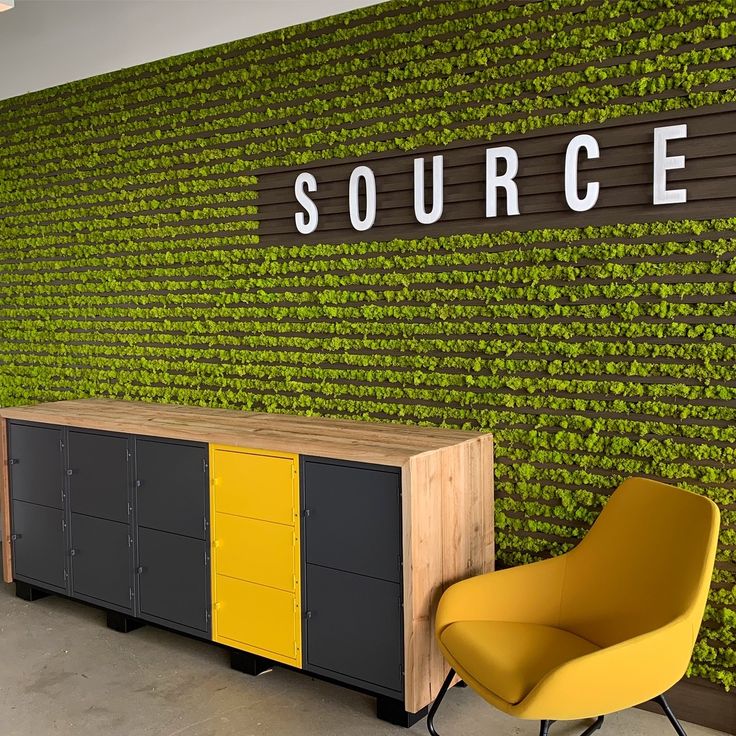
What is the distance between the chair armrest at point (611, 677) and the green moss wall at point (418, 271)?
69 centimetres

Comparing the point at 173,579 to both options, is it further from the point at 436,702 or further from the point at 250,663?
the point at 436,702

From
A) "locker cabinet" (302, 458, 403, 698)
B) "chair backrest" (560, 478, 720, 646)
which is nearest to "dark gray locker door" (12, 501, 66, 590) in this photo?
"locker cabinet" (302, 458, 403, 698)

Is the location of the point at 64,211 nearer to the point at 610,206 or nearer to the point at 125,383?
the point at 125,383

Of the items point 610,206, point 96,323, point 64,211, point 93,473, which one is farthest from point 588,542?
point 64,211

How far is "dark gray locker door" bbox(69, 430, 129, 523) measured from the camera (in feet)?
13.5

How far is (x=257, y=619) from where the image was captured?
11.8 ft

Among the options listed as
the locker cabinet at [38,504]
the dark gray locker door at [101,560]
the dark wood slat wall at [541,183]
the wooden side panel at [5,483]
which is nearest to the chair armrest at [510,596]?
the dark wood slat wall at [541,183]

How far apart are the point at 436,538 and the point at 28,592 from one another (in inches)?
105

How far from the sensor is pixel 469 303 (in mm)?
3660

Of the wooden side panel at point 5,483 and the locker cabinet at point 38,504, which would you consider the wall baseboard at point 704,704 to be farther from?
the wooden side panel at point 5,483

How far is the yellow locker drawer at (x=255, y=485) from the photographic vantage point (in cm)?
346

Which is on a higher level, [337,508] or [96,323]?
[96,323]

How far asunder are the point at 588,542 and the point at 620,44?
6.24ft

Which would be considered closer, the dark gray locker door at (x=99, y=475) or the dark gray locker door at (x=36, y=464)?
the dark gray locker door at (x=99, y=475)
